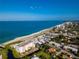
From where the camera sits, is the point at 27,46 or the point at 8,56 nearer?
Answer: the point at 8,56

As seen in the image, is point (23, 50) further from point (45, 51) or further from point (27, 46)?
point (45, 51)

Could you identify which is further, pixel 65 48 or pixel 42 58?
pixel 65 48

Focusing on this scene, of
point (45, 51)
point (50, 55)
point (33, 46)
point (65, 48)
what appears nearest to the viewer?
point (50, 55)

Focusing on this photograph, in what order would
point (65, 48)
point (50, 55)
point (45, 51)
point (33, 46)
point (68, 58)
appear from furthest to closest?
1. point (33, 46)
2. point (65, 48)
3. point (45, 51)
4. point (50, 55)
5. point (68, 58)

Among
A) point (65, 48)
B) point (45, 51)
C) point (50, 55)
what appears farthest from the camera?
point (65, 48)

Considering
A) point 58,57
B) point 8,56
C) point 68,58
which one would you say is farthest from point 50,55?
point 8,56

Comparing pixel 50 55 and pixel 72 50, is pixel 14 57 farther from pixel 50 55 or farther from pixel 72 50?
pixel 72 50

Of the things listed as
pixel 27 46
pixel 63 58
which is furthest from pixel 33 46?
pixel 63 58


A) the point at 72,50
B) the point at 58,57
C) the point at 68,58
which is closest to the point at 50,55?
the point at 58,57
